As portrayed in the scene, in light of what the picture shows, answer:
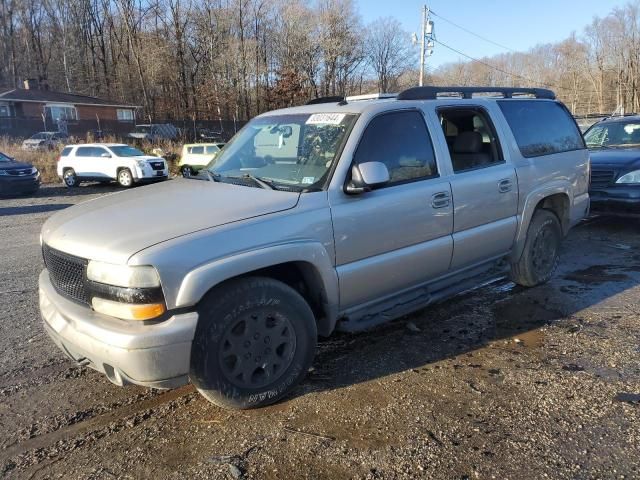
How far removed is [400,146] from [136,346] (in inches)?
92.2

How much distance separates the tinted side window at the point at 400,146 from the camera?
3.56 m

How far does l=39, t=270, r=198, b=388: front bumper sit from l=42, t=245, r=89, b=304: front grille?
14cm

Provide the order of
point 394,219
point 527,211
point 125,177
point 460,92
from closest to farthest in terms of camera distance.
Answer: point 394,219 < point 460,92 < point 527,211 < point 125,177

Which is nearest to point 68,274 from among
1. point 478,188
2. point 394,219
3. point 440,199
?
point 394,219

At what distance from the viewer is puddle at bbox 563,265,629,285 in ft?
18.0

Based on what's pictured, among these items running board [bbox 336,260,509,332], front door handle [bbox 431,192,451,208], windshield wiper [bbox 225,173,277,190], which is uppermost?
windshield wiper [bbox 225,173,277,190]

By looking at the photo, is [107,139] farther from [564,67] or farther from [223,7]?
[564,67]

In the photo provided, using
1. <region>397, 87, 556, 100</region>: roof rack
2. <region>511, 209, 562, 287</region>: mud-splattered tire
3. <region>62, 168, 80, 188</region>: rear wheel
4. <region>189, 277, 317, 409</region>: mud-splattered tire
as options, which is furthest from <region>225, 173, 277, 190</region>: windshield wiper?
<region>62, 168, 80, 188</region>: rear wheel

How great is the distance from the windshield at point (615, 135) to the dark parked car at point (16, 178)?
16348 mm

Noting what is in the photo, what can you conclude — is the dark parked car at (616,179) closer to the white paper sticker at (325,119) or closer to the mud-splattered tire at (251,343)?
the white paper sticker at (325,119)

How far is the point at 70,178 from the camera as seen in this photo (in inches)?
803

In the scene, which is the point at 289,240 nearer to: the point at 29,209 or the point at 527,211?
the point at 527,211

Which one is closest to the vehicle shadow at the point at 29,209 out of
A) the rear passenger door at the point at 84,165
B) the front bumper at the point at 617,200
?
the rear passenger door at the point at 84,165

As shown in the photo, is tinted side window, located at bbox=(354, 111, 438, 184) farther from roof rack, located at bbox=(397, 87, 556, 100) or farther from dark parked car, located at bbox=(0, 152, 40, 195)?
dark parked car, located at bbox=(0, 152, 40, 195)
